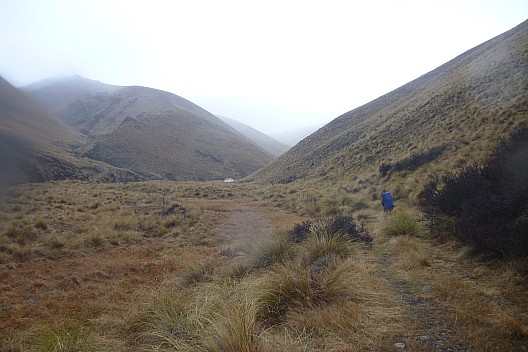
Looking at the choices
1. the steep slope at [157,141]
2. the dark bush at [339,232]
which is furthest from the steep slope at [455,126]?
the steep slope at [157,141]

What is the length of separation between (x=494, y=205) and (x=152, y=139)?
8751cm

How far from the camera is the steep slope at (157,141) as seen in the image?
2886 inches

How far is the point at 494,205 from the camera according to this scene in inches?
203

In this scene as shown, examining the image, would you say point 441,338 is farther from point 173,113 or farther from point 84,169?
point 173,113

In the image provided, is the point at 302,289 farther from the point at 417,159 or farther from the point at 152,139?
the point at 152,139

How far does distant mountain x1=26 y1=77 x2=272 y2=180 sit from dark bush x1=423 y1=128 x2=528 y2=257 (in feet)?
213

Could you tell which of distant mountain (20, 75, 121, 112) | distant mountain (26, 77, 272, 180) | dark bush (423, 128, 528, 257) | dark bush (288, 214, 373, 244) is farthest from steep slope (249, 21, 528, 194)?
distant mountain (20, 75, 121, 112)

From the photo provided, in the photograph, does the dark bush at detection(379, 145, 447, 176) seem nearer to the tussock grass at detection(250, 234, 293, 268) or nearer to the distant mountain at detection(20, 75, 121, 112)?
the tussock grass at detection(250, 234, 293, 268)

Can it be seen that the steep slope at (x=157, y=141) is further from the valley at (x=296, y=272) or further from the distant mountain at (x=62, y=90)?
the valley at (x=296, y=272)

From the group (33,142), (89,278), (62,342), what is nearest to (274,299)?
(62,342)

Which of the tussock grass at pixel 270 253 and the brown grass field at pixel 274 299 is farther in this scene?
the tussock grass at pixel 270 253

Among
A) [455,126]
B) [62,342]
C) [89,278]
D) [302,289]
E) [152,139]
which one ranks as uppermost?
[152,139]

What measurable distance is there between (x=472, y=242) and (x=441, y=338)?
9.63 feet

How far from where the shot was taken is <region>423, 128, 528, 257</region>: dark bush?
4.55m
